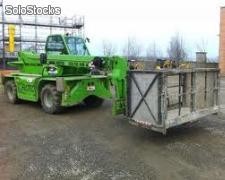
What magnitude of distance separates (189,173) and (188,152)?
1085 millimetres

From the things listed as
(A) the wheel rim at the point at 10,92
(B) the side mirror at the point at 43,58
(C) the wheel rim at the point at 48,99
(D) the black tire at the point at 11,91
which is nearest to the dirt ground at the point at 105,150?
(C) the wheel rim at the point at 48,99

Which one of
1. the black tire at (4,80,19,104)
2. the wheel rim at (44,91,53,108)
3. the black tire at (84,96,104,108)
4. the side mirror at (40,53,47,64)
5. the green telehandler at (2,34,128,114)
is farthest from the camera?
the black tire at (4,80,19,104)

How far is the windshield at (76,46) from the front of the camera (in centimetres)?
1311

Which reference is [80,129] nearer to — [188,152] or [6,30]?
[188,152]

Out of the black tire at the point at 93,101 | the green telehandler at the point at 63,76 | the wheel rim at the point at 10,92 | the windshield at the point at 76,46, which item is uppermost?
the windshield at the point at 76,46

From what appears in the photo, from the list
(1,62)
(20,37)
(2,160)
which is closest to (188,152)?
(2,160)

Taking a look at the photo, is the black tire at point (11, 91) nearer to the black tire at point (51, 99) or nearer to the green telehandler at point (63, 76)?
the green telehandler at point (63, 76)

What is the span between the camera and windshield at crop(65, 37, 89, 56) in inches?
516

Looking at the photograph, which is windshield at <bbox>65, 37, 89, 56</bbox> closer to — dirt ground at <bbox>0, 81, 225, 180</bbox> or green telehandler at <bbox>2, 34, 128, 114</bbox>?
green telehandler at <bbox>2, 34, 128, 114</bbox>

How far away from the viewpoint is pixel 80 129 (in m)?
9.91

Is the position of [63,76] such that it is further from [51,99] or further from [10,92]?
[10,92]

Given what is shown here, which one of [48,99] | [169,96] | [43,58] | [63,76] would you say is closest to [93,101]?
[63,76]

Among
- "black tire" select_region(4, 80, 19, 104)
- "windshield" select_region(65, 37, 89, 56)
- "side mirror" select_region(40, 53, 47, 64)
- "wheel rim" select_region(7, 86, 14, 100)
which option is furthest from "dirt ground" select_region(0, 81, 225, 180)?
"wheel rim" select_region(7, 86, 14, 100)

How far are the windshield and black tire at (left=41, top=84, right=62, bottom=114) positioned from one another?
1763mm
